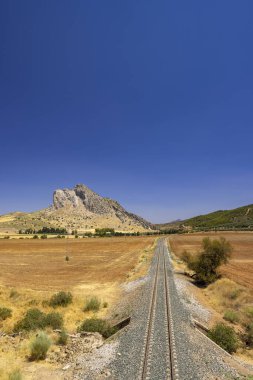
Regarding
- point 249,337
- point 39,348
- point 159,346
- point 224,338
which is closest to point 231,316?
point 249,337

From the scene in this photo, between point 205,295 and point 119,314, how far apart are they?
11786 mm

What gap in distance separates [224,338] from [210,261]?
2196 cm

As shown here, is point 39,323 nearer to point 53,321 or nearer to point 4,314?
point 53,321

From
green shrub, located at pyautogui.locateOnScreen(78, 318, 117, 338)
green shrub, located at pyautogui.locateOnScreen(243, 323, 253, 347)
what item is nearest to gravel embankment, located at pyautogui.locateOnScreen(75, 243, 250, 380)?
green shrub, located at pyautogui.locateOnScreen(78, 318, 117, 338)

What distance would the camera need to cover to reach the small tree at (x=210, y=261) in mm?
37959

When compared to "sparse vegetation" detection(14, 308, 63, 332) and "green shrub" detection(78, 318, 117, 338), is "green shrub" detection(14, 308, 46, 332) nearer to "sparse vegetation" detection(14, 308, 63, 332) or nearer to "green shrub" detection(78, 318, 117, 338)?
"sparse vegetation" detection(14, 308, 63, 332)

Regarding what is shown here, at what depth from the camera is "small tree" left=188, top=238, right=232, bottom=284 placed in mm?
37959

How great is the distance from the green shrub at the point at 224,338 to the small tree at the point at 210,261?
19856 mm

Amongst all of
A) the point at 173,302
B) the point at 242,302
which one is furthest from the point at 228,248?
the point at 173,302

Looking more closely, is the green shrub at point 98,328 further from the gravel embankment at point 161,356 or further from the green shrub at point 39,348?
the green shrub at point 39,348

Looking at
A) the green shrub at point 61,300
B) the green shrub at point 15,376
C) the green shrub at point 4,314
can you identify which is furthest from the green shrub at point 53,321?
the green shrub at point 15,376

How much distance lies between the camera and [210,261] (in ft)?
127

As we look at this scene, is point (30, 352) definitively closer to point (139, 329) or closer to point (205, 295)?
point (139, 329)

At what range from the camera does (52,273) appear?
48781 mm
